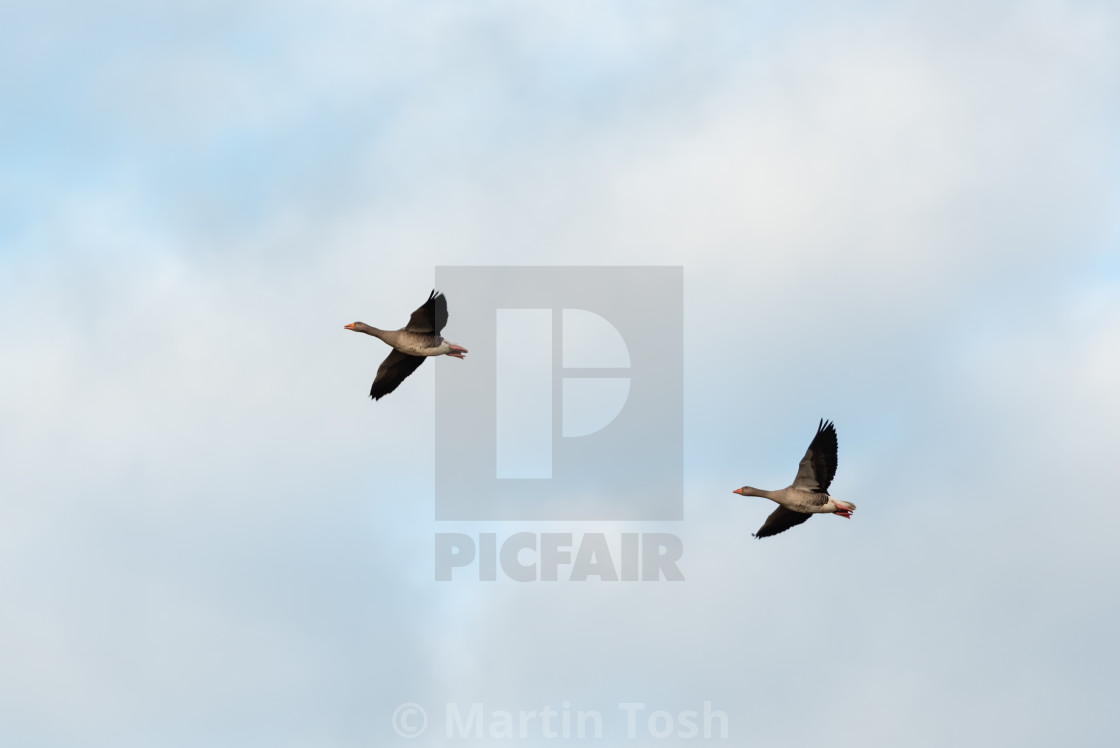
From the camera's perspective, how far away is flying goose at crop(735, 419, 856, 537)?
1652 inches

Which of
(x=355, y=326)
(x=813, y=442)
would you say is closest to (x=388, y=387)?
(x=355, y=326)

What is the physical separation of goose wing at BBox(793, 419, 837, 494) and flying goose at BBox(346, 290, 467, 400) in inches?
493

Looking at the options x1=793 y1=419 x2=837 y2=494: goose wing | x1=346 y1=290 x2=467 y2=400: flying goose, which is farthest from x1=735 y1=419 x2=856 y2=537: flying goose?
x1=346 y1=290 x2=467 y2=400: flying goose

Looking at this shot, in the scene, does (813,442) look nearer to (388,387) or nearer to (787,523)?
(787,523)

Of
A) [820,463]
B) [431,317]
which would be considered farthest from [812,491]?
[431,317]

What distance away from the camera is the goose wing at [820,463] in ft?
137

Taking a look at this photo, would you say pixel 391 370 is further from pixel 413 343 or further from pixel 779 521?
pixel 779 521

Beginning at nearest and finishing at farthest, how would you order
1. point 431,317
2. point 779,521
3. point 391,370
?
point 431,317 → point 391,370 → point 779,521

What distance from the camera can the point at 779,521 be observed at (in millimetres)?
44969

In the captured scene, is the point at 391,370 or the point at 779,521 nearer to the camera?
the point at 391,370

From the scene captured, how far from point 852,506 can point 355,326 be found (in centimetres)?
1902

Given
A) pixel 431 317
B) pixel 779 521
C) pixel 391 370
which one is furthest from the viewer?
pixel 779 521

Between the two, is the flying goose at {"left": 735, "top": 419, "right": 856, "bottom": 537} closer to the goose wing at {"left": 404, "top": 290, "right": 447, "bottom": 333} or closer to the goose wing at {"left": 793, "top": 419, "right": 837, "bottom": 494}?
the goose wing at {"left": 793, "top": 419, "right": 837, "bottom": 494}

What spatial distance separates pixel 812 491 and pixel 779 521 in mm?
2369
